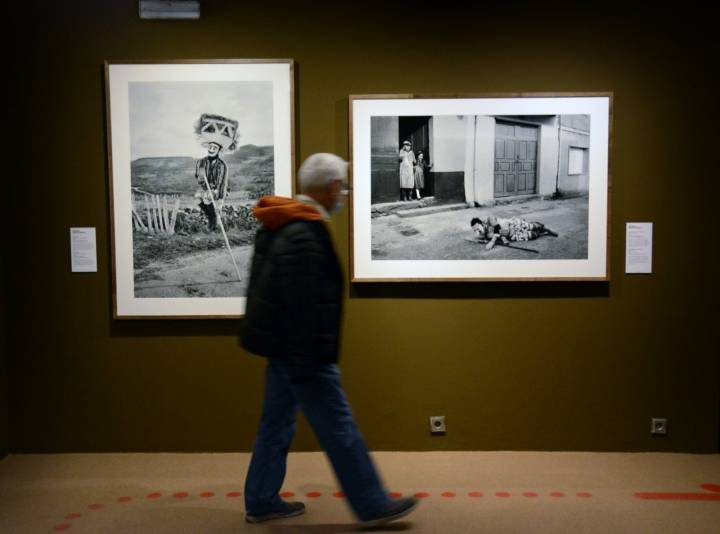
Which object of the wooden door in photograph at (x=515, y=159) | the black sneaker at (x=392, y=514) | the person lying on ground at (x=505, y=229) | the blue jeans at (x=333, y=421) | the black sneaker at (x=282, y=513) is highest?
the wooden door in photograph at (x=515, y=159)

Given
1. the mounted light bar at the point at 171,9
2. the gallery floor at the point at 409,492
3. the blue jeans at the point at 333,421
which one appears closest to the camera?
the blue jeans at the point at 333,421

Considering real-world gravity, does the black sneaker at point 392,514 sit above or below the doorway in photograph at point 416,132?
below

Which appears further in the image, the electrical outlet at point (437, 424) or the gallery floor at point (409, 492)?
the electrical outlet at point (437, 424)

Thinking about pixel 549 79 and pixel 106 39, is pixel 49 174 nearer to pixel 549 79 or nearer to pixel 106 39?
pixel 106 39

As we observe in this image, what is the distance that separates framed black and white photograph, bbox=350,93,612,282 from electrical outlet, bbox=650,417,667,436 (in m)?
0.91

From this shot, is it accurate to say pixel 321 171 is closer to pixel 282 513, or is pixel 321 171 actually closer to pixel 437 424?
pixel 282 513

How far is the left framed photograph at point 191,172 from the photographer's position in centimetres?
344

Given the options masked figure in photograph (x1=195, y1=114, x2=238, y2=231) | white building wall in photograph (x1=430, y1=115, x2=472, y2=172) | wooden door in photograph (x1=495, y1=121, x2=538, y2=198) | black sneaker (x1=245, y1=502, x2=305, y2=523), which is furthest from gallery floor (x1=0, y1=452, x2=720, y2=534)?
white building wall in photograph (x1=430, y1=115, x2=472, y2=172)

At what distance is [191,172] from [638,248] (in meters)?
2.60

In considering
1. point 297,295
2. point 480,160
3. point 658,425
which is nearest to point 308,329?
point 297,295

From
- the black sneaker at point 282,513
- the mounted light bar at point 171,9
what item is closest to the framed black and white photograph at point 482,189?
the mounted light bar at point 171,9

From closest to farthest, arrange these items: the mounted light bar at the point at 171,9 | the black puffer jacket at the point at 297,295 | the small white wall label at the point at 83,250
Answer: the black puffer jacket at the point at 297,295 → the mounted light bar at the point at 171,9 → the small white wall label at the point at 83,250

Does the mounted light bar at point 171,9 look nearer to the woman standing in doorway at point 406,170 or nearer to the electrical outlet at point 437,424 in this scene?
the woman standing in doorway at point 406,170

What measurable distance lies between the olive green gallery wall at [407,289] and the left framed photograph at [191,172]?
97mm
